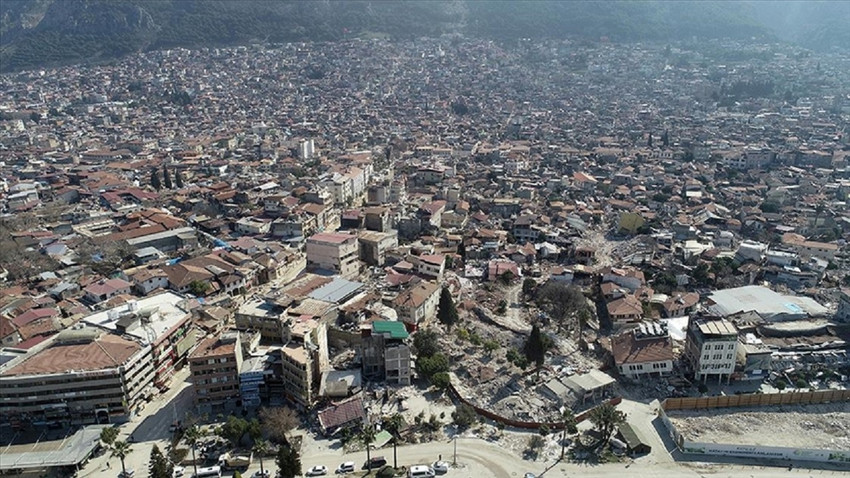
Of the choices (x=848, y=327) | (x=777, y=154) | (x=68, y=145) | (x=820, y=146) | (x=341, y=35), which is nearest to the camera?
(x=848, y=327)

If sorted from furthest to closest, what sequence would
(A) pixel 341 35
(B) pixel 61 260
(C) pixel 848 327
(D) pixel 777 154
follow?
1. (A) pixel 341 35
2. (D) pixel 777 154
3. (B) pixel 61 260
4. (C) pixel 848 327

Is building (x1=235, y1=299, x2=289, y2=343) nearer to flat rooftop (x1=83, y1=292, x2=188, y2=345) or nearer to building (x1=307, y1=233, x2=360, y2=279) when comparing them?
flat rooftop (x1=83, y1=292, x2=188, y2=345)

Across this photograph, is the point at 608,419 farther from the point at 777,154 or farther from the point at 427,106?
the point at 427,106

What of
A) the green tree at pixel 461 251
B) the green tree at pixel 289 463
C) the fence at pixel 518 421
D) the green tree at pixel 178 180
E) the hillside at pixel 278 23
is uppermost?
the hillside at pixel 278 23

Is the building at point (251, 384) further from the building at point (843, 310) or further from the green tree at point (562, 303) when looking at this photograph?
the building at point (843, 310)

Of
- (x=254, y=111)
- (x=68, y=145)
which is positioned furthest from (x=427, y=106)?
(x=68, y=145)

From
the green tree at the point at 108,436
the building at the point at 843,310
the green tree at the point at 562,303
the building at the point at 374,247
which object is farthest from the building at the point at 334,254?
the building at the point at 843,310

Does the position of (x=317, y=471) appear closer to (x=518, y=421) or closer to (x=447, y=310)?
(x=518, y=421)

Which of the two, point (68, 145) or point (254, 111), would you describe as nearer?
point (68, 145)
